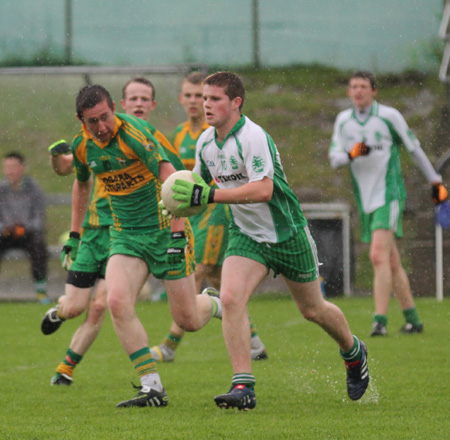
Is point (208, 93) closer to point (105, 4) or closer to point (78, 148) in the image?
point (78, 148)

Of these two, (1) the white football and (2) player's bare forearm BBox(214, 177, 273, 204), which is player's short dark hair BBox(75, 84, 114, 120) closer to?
(1) the white football

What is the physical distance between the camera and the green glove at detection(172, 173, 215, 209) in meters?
5.06

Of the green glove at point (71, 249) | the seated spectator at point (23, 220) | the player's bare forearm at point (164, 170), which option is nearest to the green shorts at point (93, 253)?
the green glove at point (71, 249)

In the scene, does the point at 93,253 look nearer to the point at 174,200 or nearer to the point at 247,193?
the point at 174,200

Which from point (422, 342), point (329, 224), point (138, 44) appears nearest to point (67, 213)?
point (329, 224)

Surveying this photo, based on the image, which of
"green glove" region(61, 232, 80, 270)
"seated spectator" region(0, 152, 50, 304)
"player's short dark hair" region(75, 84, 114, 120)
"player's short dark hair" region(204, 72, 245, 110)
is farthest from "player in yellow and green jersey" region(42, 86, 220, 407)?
"seated spectator" region(0, 152, 50, 304)

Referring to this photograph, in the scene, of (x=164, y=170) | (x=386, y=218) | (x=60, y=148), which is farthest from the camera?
(x=386, y=218)

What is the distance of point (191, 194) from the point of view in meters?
5.06

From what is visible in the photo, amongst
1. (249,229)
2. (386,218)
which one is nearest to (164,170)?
(249,229)

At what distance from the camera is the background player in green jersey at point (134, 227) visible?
5.67 meters

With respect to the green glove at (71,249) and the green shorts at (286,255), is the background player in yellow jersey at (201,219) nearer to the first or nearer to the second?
the green glove at (71,249)

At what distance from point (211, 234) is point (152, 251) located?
7.60 ft

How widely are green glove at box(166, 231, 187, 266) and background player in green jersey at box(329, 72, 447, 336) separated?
3.66 metres

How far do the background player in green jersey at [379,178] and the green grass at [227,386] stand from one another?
44 centimetres
